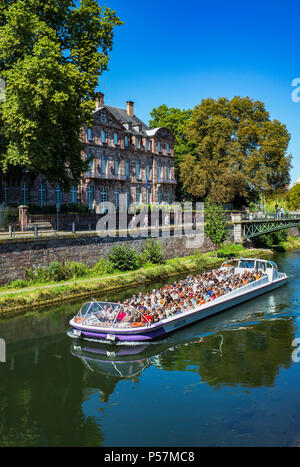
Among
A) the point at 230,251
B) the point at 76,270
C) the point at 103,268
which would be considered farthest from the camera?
the point at 230,251

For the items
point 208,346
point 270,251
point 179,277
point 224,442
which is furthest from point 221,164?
point 224,442

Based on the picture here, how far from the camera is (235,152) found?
53.3 metres

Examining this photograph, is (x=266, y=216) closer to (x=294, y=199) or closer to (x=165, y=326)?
(x=294, y=199)

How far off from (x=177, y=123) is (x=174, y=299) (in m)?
48.3

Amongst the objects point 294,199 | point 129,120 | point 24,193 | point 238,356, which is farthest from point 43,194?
point 294,199

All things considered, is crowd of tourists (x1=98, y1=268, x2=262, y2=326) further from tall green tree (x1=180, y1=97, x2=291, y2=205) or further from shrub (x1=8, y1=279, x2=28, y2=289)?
tall green tree (x1=180, y1=97, x2=291, y2=205)

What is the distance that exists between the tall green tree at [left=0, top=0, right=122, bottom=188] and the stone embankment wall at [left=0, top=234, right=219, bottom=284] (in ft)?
15.2

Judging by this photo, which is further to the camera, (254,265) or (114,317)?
(254,265)

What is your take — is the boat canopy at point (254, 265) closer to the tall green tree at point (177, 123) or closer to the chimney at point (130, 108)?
the tall green tree at point (177, 123)

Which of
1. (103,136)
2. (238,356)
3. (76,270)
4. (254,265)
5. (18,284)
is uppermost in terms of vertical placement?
(103,136)

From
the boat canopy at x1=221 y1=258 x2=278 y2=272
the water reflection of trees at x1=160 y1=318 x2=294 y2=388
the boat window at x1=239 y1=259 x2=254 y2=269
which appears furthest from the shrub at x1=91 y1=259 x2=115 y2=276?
the water reflection of trees at x1=160 y1=318 x2=294 y2=388

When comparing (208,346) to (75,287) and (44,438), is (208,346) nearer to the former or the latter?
(44,438)

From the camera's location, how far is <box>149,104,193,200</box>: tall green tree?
6425 cm
